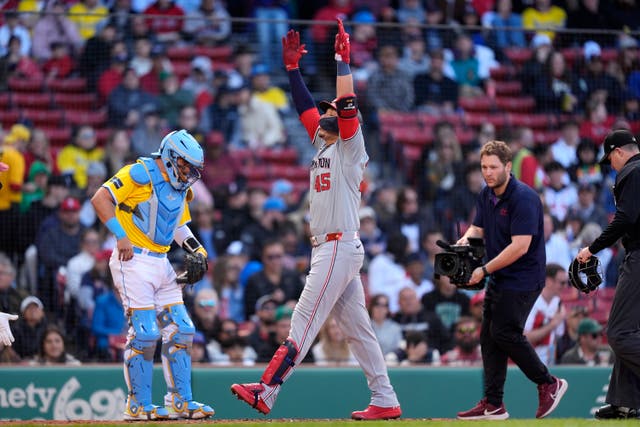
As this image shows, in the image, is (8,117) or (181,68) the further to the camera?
(181,68)

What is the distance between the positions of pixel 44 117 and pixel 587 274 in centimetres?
681

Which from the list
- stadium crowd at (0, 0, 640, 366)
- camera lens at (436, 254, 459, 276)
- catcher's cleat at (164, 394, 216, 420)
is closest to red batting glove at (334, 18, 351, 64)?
camera lens at (436, 254, 459, 276)

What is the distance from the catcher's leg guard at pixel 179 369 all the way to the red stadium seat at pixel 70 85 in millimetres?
5535

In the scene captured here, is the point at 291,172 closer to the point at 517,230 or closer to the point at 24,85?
the point at 24,85

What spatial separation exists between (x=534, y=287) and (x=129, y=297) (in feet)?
9.61

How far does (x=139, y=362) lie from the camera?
8.22 metres

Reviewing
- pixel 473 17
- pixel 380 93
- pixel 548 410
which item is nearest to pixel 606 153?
pixel 548 410

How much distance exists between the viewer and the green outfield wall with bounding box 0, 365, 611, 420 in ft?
35.6

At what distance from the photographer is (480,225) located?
920cm

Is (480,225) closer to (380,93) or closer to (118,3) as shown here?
(380,93)

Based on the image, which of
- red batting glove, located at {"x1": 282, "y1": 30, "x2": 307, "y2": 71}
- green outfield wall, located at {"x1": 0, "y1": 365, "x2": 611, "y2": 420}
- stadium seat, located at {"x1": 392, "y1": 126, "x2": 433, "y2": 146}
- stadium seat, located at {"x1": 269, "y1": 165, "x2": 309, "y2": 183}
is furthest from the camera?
stadium seat, located at {"x1": 269, "y1": 165, "x2": 309, "y2": 183}

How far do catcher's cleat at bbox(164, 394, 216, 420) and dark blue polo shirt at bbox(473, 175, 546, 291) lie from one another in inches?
92.4

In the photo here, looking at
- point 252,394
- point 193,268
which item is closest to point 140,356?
point 193,268

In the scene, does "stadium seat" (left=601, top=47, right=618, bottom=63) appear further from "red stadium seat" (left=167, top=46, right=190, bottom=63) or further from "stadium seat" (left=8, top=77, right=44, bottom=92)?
"stadium seat" (left=8, top=77, right=44, bottom=92)
